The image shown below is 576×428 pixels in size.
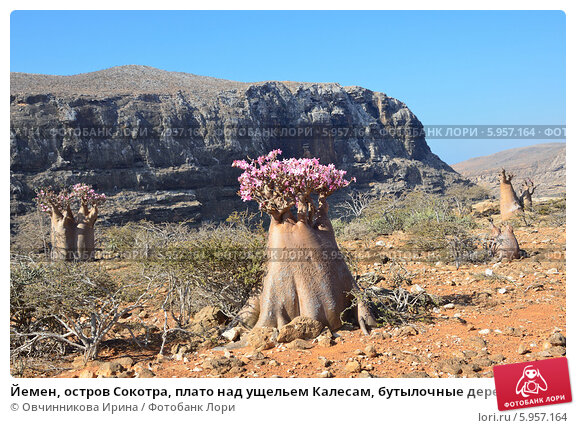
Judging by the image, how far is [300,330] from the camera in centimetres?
520

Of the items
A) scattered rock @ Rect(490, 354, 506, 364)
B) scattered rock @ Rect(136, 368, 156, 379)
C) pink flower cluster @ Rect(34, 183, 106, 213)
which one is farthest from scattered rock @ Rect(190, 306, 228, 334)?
pink flower cluster @ Rect(34, 183, 106, 213)

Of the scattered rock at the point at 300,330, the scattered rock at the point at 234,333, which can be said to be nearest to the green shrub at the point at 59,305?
the scattered rock at the point at 234,333

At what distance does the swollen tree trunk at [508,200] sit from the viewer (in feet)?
51.7

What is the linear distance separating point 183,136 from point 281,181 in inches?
1617

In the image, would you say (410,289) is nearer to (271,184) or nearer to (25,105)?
(271,184)

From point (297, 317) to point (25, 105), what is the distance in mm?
Answer: 40065

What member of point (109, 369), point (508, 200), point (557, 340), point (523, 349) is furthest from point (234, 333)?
point (508, 200)

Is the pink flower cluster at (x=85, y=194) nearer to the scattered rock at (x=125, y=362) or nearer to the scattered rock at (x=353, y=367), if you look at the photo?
the scattered rock at (x=125, y=362)

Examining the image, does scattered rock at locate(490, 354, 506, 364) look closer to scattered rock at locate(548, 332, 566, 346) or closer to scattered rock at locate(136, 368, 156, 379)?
scattered rock at locate(548, 332, 566, 346)

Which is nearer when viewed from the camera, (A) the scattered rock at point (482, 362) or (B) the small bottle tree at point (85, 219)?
(A) the scattered rock at point (482, 362)

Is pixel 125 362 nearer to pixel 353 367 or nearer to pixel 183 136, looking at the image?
pixel 353 367

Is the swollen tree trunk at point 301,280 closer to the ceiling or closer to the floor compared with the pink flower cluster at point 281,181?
closer to the floor

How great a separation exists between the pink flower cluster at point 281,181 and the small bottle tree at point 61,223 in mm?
8563
